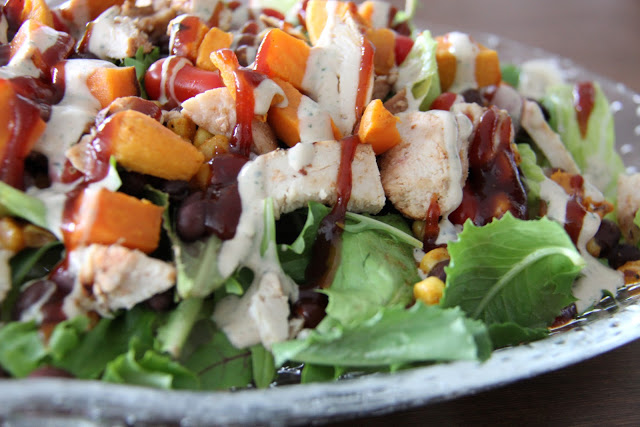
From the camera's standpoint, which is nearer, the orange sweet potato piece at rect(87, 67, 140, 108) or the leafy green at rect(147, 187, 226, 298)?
the leafy green at rect(147, 187, 226, 298)

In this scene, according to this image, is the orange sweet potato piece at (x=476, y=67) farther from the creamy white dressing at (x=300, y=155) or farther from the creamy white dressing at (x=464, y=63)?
the creamy white dressing at (x=300, y=155)

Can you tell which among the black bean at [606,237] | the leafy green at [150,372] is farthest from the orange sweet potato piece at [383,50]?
the leafy green at [150,372]

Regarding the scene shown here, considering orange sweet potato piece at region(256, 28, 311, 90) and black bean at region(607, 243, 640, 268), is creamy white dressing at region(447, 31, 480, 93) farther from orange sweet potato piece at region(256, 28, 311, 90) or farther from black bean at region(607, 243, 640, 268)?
black bean at region(607, 243, 640, 268)

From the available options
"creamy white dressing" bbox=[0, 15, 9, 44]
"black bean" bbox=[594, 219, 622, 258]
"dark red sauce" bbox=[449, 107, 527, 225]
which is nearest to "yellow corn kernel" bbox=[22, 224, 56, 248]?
"creamy white dressing" bbox=[0, 15, 9, 44]

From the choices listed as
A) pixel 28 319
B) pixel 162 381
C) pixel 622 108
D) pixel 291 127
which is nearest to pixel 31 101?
pixel 28 319

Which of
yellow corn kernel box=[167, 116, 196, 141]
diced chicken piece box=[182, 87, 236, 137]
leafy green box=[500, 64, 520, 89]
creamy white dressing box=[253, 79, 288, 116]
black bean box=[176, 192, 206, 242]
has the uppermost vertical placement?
creamy white dressing box=[253, 79, 288, 116]

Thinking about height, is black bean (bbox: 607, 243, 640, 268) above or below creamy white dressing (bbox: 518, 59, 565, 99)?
below
